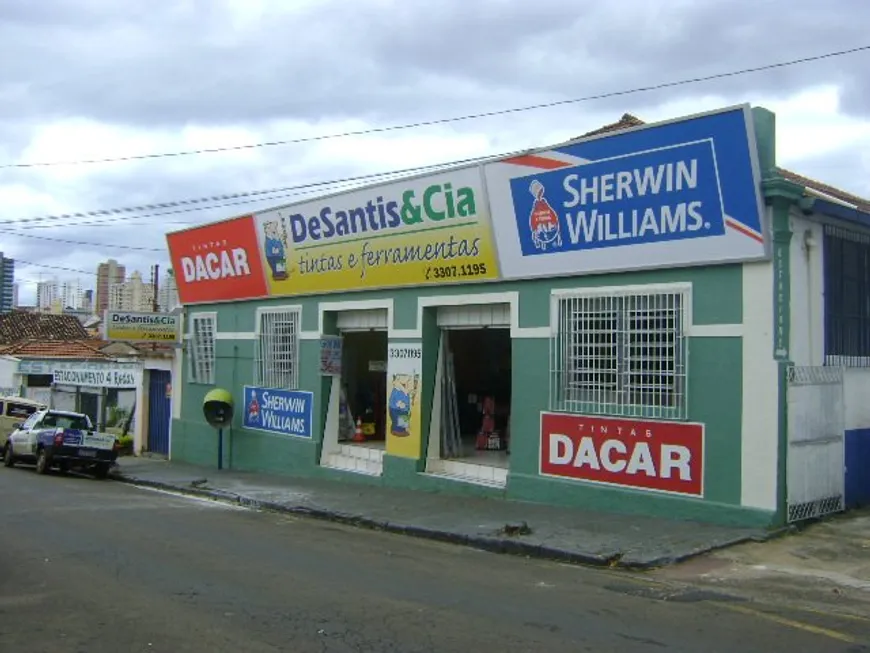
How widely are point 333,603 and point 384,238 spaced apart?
33.4 ft

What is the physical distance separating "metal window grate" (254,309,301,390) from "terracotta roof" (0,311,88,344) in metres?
31.7

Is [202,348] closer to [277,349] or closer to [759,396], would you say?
[277,349]

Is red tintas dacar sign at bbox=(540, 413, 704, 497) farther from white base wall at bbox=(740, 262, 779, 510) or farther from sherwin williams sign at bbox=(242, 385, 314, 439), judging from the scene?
sherwin williams sign at bbox=(242, 385, 314, 439)

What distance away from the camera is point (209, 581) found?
8602 millimetres

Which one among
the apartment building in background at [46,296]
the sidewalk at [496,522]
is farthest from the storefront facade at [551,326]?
the apartment building in background at [46,296]

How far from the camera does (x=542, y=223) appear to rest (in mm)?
13945

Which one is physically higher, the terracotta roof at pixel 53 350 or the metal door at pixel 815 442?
the terracotta roof at pixel 53 350

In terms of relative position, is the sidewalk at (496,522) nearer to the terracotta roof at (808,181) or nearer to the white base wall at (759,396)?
the white base wall at (759,396)

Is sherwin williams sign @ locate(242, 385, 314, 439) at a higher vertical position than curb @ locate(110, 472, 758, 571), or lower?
higher

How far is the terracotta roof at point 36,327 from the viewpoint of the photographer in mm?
48219

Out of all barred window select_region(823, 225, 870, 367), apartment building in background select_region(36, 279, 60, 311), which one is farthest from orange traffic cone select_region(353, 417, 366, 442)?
apartment building in background select_region(36, 279, 60, 311)

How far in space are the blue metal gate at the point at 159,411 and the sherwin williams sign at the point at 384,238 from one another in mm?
6837

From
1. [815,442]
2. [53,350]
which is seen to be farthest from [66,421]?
[53,350]

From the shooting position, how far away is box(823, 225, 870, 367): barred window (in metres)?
12.2
